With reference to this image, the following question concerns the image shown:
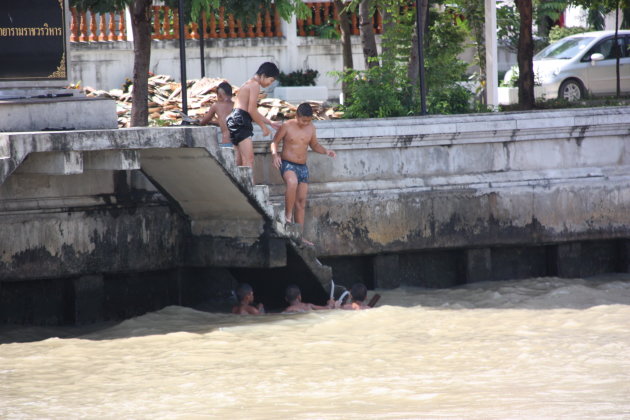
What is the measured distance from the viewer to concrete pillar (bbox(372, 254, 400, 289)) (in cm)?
1159

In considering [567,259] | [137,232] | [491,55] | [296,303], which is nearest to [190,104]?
[491,55]

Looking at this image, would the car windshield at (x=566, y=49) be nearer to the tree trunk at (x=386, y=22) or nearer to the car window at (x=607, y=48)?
the car window at (x=607, y=48)

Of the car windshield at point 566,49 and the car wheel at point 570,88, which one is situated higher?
the car windshield at point 566,49

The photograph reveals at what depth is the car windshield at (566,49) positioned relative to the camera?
73.6 feet

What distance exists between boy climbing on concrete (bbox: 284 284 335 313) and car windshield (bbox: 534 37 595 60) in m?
13.5

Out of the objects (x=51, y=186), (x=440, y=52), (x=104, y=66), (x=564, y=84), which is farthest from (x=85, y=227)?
(x=564, y=84)

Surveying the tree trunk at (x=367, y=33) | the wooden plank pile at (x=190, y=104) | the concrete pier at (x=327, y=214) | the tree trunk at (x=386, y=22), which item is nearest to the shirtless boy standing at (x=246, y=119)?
the concrete pier at (x=327, y=214)

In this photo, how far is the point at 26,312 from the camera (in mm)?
10555

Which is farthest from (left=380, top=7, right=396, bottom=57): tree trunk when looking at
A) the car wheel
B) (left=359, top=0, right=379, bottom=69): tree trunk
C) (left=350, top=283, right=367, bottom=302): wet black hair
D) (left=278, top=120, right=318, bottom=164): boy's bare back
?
(left=350, top=283, right=367, bottom=302): wet black hair

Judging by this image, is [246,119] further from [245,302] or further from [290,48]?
[290,48]

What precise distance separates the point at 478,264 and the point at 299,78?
10325 millimetres

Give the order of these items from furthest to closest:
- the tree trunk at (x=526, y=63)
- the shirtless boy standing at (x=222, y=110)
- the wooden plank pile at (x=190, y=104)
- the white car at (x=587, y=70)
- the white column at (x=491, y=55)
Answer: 1. the white car at (x=587, y=70)
2. the wooden plank pile at (x=190, y=104)
3. the tree trunk at (x=526, y=63)
4. the white column at (x=491, y=55)
5. the shirtless boy standing at (x=222, y=110)

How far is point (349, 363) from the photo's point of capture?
8.46m

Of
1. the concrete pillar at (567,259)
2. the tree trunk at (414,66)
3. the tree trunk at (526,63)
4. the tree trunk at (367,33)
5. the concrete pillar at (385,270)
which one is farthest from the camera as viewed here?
the tree trunk at (367,33)
